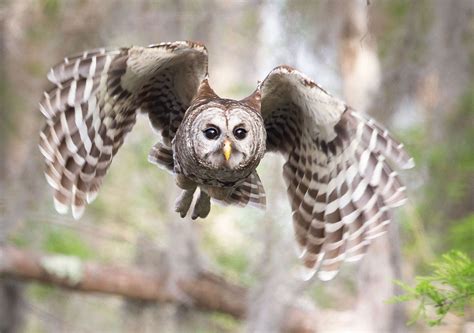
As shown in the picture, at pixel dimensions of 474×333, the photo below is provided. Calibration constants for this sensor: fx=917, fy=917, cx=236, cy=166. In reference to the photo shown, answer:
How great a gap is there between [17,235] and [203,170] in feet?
14.1

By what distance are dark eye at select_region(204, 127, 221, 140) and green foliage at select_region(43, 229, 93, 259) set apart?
15.8 feet

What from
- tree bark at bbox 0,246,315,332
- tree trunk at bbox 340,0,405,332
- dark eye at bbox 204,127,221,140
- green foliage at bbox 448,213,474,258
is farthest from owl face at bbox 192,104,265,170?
tree bark at bbox 0,246,315,332

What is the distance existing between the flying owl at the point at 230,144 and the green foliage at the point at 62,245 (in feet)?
13.9

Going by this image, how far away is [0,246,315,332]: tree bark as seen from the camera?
28.5 feet

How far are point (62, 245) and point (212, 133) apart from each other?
5.10m

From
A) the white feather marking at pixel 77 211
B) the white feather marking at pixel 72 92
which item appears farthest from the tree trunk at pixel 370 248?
the white feather marking at pixel 72 92

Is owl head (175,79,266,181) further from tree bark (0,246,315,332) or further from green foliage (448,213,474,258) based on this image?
tree bark (0,246,315,332)

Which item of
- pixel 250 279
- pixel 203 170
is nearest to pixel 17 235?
pixel 250 279

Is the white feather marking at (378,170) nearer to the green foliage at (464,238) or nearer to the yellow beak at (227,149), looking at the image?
the yellow beak at (227,149)

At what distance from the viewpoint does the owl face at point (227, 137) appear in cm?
510

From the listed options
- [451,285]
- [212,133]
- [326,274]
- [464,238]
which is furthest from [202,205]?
[464,238]

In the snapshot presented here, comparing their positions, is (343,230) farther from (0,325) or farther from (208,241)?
(208,241)

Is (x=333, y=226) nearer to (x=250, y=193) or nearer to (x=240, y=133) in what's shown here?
(x=250, y=193)

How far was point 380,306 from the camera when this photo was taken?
27.3 ft
